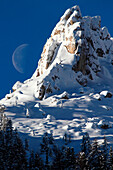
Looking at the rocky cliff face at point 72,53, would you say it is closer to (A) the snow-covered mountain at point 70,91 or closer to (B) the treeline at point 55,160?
(A) the snow-covered mountain at point 70,91

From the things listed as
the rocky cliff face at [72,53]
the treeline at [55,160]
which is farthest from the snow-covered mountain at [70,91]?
the treeline at [55,160]

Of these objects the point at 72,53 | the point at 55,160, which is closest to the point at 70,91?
the point at 72,53

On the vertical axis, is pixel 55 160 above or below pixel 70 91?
below

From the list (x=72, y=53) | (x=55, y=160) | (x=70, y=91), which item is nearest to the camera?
(x=55, y=160)

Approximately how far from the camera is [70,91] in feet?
384

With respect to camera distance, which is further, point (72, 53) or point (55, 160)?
point (72, 53)

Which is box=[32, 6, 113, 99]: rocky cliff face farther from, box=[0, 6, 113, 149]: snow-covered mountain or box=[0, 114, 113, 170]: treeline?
box=[0, 114, 113, 170]: treeline

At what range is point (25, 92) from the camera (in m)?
117

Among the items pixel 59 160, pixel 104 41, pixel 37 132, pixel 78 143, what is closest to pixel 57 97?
pixel 37 132

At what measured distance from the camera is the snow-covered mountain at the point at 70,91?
262 feet

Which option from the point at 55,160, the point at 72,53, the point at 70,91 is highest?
the point at 72,53

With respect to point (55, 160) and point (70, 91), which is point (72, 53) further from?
point (55, 160)

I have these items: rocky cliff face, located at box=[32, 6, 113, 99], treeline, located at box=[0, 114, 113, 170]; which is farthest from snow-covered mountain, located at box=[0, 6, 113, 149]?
treeline, located at box=[0, 114, 113, 170]

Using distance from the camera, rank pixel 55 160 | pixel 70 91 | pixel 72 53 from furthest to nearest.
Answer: pixel 72 53
pixel 70 91
pixel 55 160
